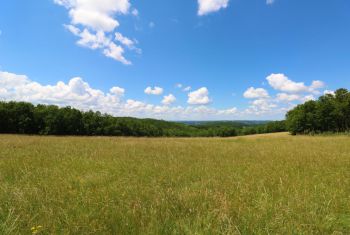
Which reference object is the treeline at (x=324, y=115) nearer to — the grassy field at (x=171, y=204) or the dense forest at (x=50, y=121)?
the dense forest at (x=50, y=121)

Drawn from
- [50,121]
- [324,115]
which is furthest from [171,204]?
[324,115]

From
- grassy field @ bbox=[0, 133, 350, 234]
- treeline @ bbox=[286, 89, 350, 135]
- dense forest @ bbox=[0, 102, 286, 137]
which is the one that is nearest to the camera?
grassy field @ bbox=[0, 133, 350, 234]

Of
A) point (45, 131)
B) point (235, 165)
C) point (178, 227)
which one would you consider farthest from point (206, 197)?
point (45, 131)

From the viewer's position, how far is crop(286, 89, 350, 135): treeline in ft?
183

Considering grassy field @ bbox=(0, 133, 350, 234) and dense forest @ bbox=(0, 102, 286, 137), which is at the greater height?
dense forest @ bbox=(0, 102, 286, 137)

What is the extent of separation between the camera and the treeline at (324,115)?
55.7 metres

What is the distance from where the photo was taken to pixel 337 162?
8.07 m

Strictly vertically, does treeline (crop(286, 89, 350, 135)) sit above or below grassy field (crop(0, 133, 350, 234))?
above

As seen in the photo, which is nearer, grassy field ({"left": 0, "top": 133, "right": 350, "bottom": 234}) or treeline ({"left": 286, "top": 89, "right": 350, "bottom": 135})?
grassy field ({"left": 0, "top": 133, "right": 350, "bottom": 234})

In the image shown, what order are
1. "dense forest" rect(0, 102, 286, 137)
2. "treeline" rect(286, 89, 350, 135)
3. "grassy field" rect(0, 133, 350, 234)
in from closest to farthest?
"grassy field" rect(0, 133, 350, 234), "dense forest" rect(0, 102, 286, 137), "treeline" rect(286, 89, 350, 135)

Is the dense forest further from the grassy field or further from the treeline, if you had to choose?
the grassy field

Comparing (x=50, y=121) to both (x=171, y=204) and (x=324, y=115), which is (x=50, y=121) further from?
(x=324, y=115)

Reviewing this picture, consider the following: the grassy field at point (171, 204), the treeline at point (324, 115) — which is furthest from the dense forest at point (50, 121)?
the grassy field at point (171, 204)

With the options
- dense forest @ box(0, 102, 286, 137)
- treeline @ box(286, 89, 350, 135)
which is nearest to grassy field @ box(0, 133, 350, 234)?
dense forest @ box(0, 102, 286, 137)
